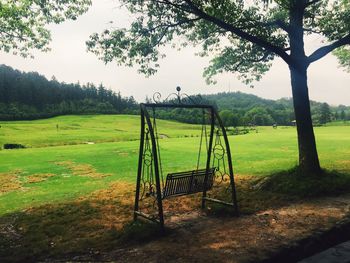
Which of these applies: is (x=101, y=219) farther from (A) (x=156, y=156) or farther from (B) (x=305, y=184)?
(B) (x=305, y=184)

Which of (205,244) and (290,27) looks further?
(290,27)

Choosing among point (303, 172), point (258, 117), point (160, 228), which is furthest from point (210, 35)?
point (258, 117)

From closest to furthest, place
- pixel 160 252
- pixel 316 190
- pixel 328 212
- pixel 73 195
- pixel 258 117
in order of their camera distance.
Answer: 1. pixel 160 252
2. pixel 328 212
3. pixel 316 190
4. pixel 73 195
5. pixel 258 117

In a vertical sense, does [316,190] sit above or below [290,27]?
below

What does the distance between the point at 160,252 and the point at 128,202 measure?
20.4ft

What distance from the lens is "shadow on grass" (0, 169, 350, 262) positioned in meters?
8.95

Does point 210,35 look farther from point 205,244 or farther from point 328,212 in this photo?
point 205,244

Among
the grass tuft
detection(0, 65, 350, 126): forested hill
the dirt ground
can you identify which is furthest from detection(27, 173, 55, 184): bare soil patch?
detection(0, 65, 350, 126): forested hill

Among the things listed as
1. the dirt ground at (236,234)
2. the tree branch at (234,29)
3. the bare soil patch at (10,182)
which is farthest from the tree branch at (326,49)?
the bare soil patch at (10,182)

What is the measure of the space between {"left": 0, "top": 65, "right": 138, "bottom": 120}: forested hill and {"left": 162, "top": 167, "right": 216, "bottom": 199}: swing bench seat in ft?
469

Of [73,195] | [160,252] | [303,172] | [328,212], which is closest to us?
[160,252]

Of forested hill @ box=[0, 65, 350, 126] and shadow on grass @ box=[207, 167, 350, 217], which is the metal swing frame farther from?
forested hill @ box=[0, 65, 350, 126]

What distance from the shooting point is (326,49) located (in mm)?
15148

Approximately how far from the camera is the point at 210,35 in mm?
18391
